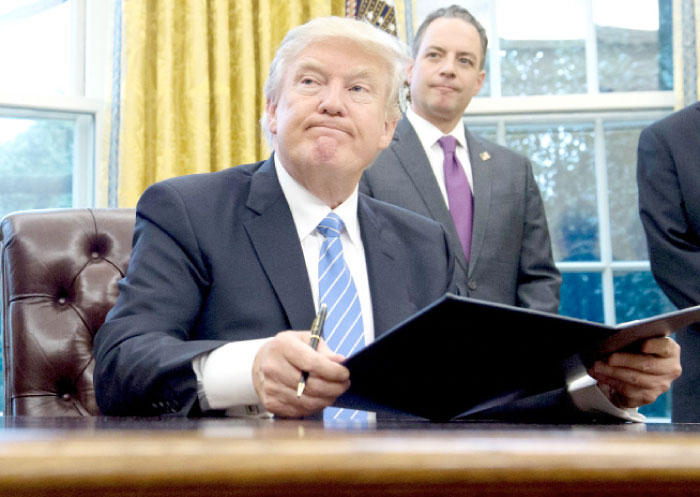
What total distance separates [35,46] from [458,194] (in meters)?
1.90

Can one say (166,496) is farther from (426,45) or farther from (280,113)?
(426,45)

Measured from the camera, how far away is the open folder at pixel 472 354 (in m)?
0.77

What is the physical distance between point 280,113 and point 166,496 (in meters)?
1.31

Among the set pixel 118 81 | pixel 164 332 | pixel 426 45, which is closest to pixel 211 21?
pixel 118 81

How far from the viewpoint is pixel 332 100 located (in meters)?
1.59

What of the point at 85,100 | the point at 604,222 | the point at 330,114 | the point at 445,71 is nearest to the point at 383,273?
the point at 330,114

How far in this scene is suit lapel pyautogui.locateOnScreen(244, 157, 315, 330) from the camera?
1.34 meters

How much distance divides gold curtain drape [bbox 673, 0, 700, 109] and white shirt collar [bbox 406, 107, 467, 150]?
44.2 inches

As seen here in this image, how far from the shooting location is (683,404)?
237cm

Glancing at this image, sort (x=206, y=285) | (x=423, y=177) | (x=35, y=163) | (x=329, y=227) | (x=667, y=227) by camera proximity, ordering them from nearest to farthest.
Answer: (x=206, y=285) → (x=329, y=227) → (x=667, y=227) → (x=423, y=177) → (x=35, y=163)

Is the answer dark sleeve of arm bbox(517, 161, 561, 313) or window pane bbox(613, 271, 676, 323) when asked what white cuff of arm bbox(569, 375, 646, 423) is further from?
window pane bbox(613, 271, 676, 323)

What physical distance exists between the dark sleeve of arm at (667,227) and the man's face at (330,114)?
1.13m

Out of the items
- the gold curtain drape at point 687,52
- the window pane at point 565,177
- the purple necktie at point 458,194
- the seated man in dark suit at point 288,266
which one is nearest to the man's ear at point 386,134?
the seated man in dark suit at point 288,266

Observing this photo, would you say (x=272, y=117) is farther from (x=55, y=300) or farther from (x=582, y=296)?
(x=582, y=296)
